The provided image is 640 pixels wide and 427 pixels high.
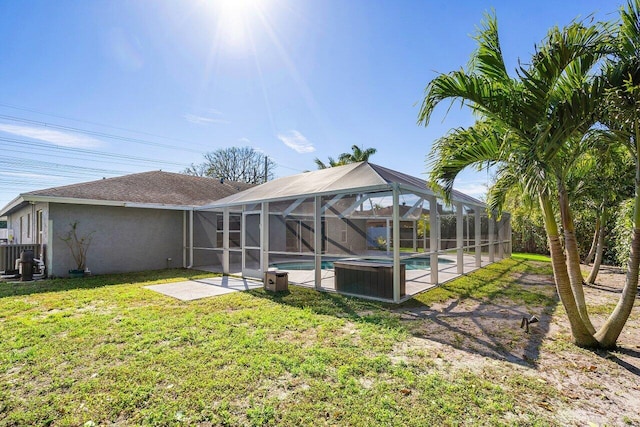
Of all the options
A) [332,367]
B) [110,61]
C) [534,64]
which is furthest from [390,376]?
[110,61]

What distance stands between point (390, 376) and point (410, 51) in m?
8.95

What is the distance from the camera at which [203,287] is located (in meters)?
8.40

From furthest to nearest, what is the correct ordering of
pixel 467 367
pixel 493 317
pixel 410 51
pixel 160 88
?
pixel 160 88, pixel 410 51, pixel 493 317, pixel 467 367

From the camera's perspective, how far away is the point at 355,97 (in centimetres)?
1193

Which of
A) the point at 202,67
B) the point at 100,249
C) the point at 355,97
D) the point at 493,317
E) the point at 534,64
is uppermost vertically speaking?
the point at 202,67

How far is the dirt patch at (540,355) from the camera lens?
286cm

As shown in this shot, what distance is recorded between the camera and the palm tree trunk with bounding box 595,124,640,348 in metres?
3.73

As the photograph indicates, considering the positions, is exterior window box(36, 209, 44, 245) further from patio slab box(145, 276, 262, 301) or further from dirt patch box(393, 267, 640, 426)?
dirt patch box(393, 267, 640, 426)

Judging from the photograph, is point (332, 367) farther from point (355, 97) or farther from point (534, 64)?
point (355, 97)

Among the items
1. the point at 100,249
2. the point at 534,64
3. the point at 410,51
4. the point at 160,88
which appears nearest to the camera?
the point at 534,64

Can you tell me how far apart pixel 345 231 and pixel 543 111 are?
6112 millimetres

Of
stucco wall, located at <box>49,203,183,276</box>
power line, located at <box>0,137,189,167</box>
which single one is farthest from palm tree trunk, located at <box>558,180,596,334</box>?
power line, located at <box>0,137,189,167</box>

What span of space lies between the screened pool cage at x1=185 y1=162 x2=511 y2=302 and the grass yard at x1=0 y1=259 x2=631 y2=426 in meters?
1.24

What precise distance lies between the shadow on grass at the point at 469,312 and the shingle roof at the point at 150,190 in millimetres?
6951
